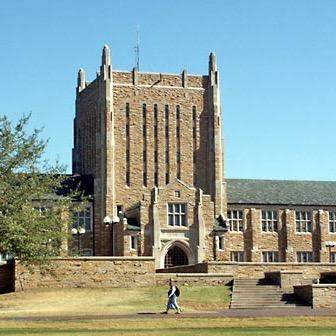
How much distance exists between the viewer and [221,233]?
262 ft

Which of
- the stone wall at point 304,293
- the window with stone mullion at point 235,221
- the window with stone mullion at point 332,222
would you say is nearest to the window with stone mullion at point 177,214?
the window with stone mullion at point 235,221

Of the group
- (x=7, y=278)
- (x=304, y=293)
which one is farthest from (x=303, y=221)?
(x=7, y=278)

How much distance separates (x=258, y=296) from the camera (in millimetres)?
52750

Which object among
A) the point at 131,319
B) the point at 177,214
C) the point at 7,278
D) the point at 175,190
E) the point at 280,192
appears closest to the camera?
the point at 131,319

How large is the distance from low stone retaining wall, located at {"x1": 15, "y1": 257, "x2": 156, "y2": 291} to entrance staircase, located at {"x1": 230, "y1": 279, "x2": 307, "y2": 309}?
5349mm

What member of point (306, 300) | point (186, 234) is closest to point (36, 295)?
point (306, 300)

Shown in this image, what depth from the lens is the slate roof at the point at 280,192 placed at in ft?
287

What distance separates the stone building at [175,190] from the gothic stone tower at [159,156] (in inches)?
3.4

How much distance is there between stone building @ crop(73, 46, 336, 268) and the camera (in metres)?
78.0

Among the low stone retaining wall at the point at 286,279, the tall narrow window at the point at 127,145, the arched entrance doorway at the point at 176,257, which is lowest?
the low stone retaining wall at the point at 286,279

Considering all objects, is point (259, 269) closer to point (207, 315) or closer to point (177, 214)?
point (207, 315)

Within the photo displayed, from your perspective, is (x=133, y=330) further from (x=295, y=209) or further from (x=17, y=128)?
(x=295, y=209)

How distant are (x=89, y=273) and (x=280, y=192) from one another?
3752 cm

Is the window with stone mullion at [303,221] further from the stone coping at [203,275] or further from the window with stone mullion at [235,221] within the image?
the stone coping at [203,275]
